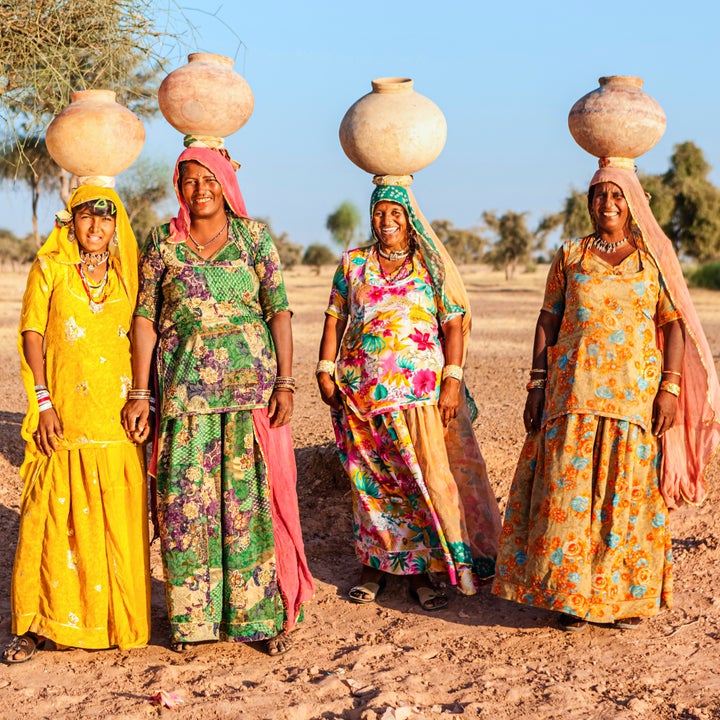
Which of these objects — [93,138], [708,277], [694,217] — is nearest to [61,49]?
[93,138]

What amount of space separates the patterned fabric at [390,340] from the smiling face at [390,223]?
11 cm

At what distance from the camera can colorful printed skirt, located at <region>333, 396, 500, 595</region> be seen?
165 inches

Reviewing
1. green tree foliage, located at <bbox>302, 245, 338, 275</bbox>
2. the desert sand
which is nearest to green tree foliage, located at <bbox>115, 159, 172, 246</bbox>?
green tree foliage, located at <bbox>302, 245, 338, 275</bbox>

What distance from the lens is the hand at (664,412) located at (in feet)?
12.7

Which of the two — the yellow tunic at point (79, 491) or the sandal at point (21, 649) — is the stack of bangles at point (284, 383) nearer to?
the yellow tunic at point (79, 491)

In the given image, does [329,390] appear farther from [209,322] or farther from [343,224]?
[343,224]

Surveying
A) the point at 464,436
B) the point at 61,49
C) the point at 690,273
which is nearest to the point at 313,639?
the point at 464,436

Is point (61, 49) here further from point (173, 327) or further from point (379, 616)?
point (379, 616)

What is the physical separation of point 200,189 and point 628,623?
236 cm

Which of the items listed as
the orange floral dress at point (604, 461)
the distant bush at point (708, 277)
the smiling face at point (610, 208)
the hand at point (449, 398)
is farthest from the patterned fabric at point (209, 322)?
the distant bush at point (708, 277)

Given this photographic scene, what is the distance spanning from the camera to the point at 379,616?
13.9 feet

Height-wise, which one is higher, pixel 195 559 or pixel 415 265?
pixel 415 265

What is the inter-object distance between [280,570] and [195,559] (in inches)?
13.6

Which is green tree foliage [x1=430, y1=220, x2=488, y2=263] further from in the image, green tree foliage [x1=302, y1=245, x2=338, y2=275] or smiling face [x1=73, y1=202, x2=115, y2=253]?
smiling face [x1=73, y1=202, x2=115, y2=253]
